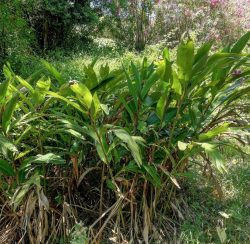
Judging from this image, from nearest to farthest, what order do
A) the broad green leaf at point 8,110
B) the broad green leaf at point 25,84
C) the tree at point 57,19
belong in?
the broad green leaf at point 8,110, the broad green leaf at point 25,84, the tree at point 57,19

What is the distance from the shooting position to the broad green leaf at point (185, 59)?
1.67 metres

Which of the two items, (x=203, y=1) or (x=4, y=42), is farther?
(x=203, y=1)

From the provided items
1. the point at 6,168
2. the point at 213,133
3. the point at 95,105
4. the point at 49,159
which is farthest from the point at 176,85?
the point at 6,168

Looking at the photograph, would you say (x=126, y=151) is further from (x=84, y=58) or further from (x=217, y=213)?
(x=84, y=58)

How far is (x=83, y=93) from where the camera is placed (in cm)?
158

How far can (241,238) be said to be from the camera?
2.19 metres

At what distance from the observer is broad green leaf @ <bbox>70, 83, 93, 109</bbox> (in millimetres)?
1553

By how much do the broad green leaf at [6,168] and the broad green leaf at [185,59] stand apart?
0.80m

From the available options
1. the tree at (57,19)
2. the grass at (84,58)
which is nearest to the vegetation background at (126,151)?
the grass at (84,58)

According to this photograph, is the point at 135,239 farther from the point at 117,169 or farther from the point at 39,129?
the point at 39,129

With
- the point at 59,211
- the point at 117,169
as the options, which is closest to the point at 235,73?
the point at 117,169

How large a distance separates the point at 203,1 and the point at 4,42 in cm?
459

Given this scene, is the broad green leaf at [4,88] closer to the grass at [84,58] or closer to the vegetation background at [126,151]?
the vegetation background at [126,151]

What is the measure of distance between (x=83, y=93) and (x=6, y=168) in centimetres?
53
